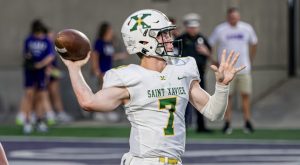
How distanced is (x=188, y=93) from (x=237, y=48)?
33.4ft

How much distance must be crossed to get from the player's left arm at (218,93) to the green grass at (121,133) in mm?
9094

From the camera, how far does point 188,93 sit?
22.0ft

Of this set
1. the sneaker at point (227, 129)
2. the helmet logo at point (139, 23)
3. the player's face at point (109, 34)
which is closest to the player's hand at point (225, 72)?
the helmet logo at point (139, 23)

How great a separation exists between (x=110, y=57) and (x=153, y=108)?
12.4m

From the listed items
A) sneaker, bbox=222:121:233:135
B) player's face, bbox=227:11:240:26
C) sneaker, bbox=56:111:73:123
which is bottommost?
sneaker, bbox=56:111:73:123

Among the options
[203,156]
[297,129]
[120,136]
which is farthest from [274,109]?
[203,156]

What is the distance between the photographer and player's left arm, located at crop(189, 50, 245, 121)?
660 cm

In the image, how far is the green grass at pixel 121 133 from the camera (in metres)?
16.0

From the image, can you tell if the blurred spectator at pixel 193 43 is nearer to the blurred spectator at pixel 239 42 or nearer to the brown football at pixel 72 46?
the blurred spectator at pixel 239 42

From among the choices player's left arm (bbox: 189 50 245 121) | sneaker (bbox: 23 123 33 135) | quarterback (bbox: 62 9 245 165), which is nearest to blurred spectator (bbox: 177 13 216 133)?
sneaker (bbox: 23 123 33 135)

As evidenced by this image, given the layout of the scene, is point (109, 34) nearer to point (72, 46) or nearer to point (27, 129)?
point (27, 129)

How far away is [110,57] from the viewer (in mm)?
18875

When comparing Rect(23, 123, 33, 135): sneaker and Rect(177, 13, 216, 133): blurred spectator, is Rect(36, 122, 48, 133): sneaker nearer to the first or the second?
Rect(23, 123, 33, 135): sneaker

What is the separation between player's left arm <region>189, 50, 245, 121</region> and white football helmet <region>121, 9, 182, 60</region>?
327 mm
